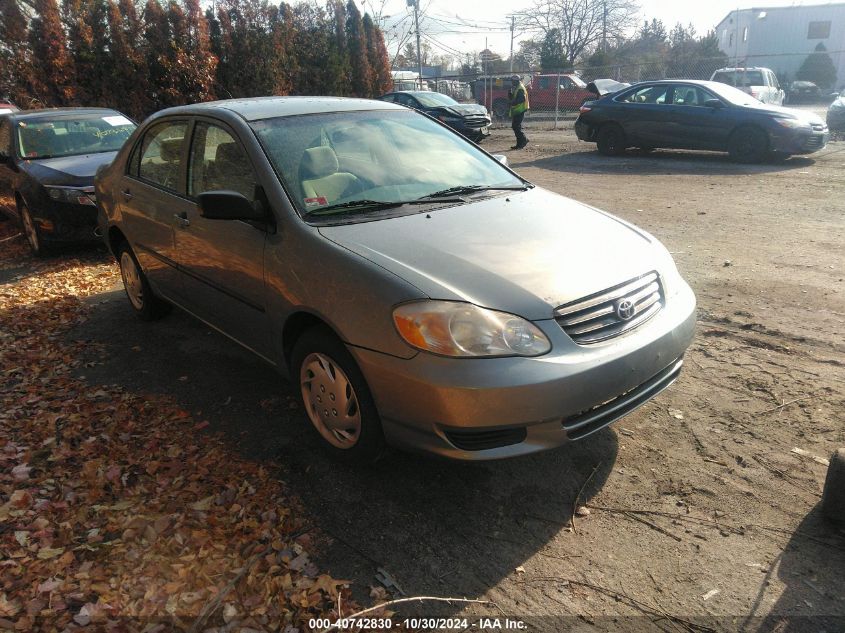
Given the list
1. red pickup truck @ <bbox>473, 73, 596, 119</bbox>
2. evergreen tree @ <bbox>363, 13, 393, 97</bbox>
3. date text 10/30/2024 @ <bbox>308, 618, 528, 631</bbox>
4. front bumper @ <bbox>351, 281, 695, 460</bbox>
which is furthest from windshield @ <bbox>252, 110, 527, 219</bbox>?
red pickup truck @ <bbox>473, 73, 596, 119</bbox>

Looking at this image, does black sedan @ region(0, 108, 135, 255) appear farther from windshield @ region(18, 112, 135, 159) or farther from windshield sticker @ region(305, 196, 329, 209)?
windshield sticker @ region(305, 196, 329, 209)

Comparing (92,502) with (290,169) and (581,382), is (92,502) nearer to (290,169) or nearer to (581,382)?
(290,169)

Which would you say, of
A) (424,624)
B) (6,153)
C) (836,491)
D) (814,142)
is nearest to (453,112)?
(814,142)

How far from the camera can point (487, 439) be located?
263 cm

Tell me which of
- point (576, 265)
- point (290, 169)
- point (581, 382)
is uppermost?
point (290, 169)

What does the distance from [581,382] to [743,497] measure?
38.5 inches

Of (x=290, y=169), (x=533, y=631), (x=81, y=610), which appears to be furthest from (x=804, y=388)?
(x=81, y=610)

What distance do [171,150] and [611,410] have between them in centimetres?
337

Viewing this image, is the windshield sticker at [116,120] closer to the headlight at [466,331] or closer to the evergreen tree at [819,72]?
the headlight at [466,331]

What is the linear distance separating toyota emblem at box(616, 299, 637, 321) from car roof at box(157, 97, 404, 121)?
2.23 metres

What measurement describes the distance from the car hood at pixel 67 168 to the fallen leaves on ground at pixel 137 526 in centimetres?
361

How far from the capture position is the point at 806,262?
6.07 metres

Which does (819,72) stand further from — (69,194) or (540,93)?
(69,194)

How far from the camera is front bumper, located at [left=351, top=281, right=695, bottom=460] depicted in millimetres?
2523
